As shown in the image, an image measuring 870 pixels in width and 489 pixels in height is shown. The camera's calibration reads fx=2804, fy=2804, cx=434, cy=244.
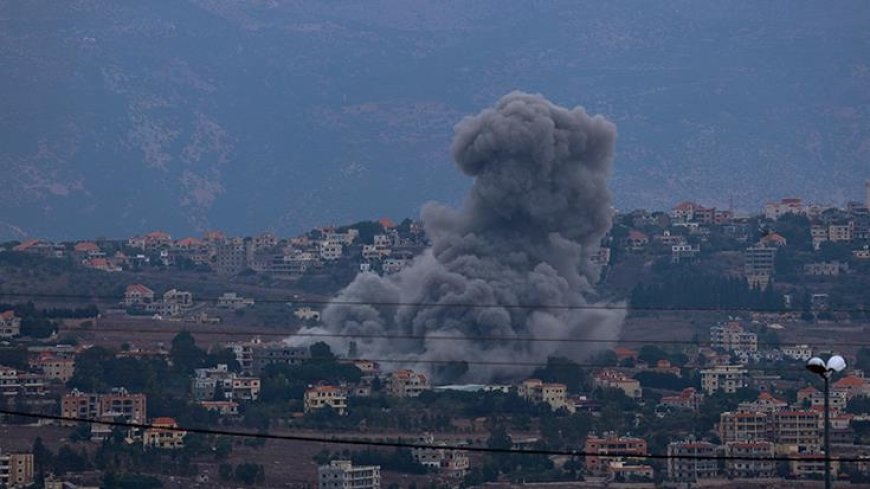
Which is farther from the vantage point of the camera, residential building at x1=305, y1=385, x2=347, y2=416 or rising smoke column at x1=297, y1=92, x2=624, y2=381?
rising smoke column at x1=297, y1=92, x2=624, y2=381

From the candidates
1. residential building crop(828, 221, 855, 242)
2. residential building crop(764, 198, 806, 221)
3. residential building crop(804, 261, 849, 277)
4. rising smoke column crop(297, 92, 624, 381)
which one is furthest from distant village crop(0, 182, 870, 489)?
residential building crop(764, 198, 806, 221)

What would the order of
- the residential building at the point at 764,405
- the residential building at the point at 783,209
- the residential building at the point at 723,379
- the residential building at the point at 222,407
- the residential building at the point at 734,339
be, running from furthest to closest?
the residential building at the point at 783,209, the residential building at the point at 734,339, the residential building at the point at 723,379, the residential building at the point at 222,407, the residential building at the point at 764,405

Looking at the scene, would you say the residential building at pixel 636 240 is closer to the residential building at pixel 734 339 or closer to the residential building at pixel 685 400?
the residential building at pixel 734 339

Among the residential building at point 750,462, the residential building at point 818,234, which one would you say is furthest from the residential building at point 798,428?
the residential building at point 818,234

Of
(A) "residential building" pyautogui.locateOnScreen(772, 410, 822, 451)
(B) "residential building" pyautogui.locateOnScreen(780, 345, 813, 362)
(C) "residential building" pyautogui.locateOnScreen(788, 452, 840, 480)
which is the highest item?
(B) "residential building" pyautogui.locateOnScreen(780, 345, 813, 362)

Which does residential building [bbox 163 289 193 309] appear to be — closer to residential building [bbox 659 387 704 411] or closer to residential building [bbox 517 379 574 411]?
residential building [bbox 659 387 704 411]

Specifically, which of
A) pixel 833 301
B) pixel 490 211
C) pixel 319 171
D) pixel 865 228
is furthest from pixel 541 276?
pixel 319 171
